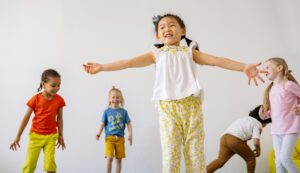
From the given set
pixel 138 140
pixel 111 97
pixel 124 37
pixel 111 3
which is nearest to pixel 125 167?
pixel 138 140

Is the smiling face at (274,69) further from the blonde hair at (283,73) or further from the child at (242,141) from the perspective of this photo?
the child at (242,141)

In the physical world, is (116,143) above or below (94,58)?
below

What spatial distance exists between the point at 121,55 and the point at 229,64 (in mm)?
2648

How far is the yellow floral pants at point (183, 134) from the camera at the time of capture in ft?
7.30

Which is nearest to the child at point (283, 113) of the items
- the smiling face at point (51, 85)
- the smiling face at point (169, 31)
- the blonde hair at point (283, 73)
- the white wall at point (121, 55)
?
the blonde hair at point (283, 73)

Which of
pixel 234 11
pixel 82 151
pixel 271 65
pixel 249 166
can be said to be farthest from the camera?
pixel 234 11

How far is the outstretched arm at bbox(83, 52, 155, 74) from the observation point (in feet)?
7.45

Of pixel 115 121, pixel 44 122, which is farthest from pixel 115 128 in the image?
pixel 44 122

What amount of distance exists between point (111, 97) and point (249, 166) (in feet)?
6.23

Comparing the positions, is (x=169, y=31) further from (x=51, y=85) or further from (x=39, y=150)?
(x=39, y=150)

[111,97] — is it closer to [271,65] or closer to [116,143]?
[116,143]

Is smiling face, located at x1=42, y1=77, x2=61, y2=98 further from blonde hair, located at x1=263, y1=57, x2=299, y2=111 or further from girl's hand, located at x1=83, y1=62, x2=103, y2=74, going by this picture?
blonde hair, located at x1=263, y1=57, x2=299, y2=111

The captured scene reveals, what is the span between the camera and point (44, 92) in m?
3.44

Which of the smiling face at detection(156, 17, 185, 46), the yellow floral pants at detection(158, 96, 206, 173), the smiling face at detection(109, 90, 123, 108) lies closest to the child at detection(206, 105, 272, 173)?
the smiling face at detection(109, 90, 123, 108)
